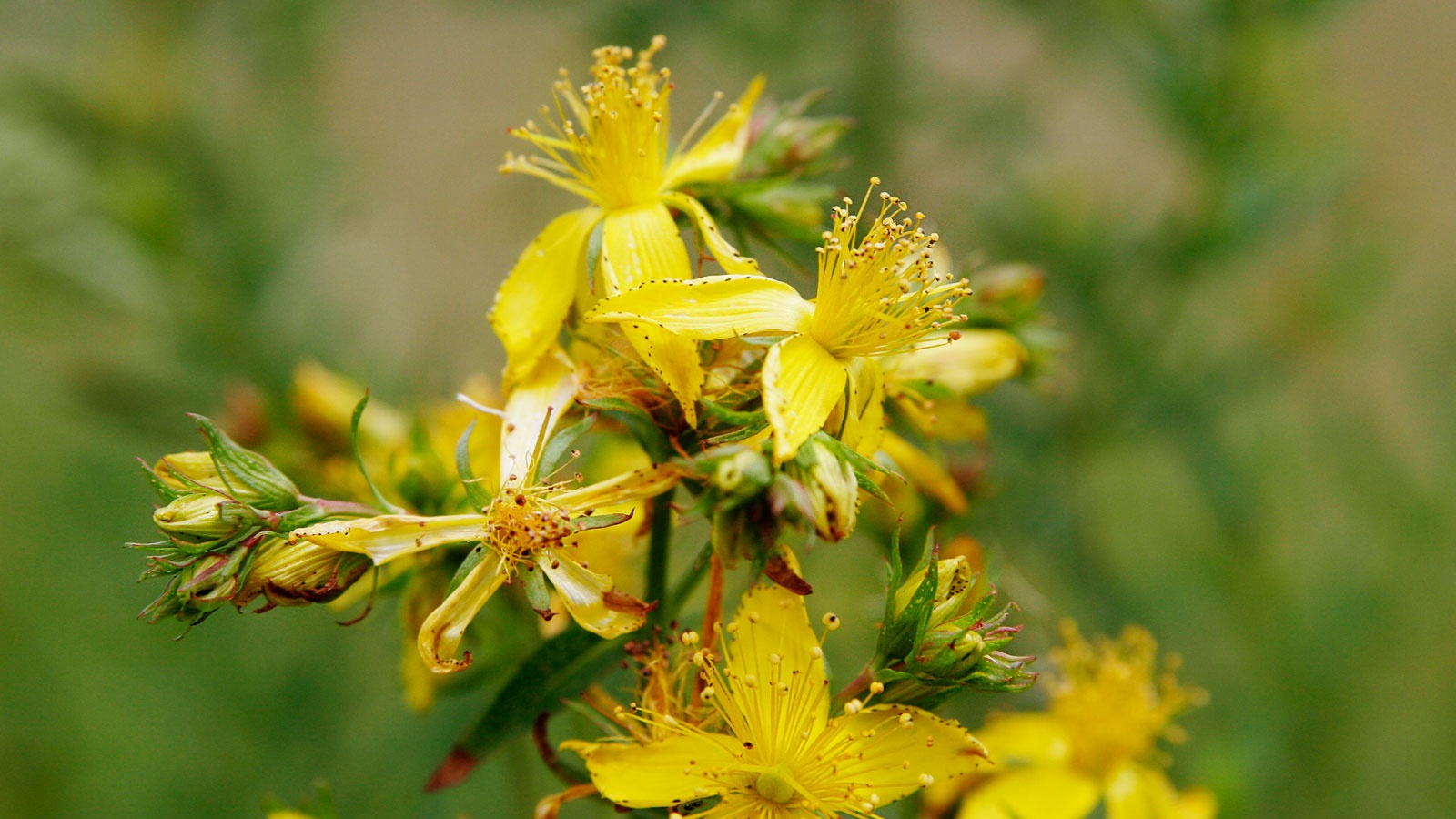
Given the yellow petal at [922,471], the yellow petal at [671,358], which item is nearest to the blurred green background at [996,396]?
the yellow petal at [922,471]

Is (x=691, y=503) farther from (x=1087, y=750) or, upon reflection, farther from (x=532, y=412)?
(x=1087, y=750)

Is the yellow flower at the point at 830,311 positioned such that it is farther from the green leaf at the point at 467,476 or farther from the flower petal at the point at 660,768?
the flower petal at the point at 660,768

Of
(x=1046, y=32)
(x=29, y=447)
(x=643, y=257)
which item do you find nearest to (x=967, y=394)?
(x=643, y=257)

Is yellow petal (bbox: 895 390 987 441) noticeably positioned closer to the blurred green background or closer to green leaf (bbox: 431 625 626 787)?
green leaf (bbox: 431 625 626 787)

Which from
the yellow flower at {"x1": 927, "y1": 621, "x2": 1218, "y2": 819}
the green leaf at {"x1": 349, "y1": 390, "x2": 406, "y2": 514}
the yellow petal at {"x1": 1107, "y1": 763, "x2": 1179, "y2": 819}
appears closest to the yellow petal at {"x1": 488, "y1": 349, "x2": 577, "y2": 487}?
the green leaf at {"x1": 349, "y1": 390, "x2": 406, "y2": 514}

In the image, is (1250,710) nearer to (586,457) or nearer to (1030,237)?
(1030,237)

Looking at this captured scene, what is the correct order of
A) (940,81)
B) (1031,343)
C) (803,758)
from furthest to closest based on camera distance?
(940,81), (1031,343), (803,758)

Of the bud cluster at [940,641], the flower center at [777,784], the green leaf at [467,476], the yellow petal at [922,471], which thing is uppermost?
the yellow petal at [922,471]
